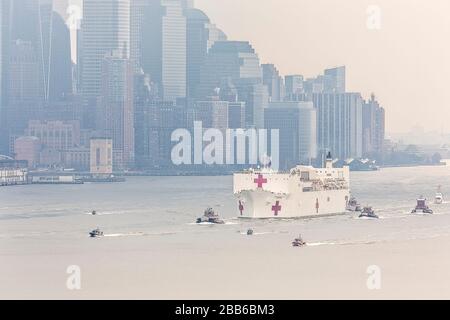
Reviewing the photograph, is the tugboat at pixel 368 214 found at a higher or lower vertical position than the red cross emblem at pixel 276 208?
lower

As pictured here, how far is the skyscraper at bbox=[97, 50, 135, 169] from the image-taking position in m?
58.8

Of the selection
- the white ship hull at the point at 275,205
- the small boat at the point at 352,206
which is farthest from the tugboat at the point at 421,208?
the white ship hull at the point at 275,205

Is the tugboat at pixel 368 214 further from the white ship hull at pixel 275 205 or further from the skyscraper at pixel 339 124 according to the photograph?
the skyscraper at pixel 339 124

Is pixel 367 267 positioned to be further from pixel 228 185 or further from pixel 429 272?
pixel 228 185

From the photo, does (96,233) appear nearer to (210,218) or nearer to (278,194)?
(210,218)

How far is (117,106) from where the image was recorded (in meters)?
62.1

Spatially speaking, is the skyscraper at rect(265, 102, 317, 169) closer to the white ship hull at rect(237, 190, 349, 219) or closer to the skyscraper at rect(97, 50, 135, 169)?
the skyscraper at rect(97, 50, 135, 169)

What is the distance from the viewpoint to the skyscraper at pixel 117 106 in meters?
58.8

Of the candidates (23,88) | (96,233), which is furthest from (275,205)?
(23,88)

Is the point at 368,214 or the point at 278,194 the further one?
the point at 368,214

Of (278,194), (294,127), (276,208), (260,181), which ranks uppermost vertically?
(294,127)

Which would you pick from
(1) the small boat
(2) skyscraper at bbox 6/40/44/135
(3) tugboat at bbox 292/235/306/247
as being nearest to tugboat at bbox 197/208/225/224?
(3) tugboat at bbox 292/235/306/247

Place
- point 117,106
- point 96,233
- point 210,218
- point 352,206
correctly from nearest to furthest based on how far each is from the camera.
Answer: point 96,233, point 210,218, point 352,206, point 117,106

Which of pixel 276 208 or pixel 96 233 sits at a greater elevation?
pixel 276 208
